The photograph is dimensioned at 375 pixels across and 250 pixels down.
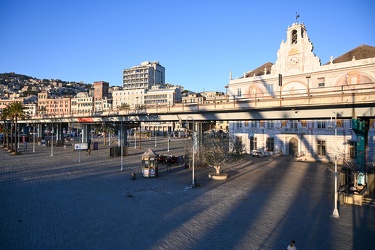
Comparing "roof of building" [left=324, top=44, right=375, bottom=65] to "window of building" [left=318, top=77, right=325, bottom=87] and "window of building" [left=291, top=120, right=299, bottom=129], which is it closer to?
"window of building" [left=318, top=77, right=325, bottom=87]

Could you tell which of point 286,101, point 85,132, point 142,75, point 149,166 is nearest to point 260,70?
point 286,101

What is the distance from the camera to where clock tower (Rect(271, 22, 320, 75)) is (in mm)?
41781

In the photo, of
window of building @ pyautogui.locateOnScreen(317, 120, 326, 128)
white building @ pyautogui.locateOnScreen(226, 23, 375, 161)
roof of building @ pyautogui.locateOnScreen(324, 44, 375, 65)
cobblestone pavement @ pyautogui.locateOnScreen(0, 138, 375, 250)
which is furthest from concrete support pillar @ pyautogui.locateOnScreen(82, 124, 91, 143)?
roof of building @ pyautogui.locateOnScreen(324, 44, 375, 65)

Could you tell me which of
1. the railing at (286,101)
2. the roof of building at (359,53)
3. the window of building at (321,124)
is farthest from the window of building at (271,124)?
the railing at (286,101)

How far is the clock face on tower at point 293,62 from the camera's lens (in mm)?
43044

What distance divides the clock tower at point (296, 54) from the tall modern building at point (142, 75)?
466ft

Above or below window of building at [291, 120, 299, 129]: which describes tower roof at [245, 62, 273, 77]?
above

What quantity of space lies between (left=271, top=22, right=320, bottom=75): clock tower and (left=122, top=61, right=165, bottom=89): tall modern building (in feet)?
466

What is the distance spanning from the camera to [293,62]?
143 feet

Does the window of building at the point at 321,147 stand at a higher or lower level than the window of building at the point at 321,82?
lower

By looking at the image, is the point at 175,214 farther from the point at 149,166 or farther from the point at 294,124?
the point at 294,124

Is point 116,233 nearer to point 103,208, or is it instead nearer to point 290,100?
point 103,208

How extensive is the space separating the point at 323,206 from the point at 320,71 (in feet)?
95.4

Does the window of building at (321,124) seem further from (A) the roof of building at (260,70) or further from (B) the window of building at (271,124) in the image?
(A) the roof of building at (260,70)
